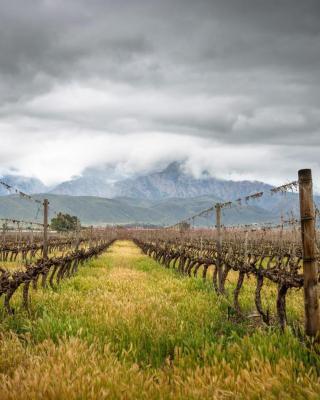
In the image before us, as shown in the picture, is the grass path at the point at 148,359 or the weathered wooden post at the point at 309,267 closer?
the grass path at the point at 148,359

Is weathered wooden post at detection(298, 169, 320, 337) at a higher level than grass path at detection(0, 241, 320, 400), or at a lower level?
higher

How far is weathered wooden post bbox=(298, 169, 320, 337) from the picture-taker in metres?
6.42

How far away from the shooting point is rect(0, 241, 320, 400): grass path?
15.2 ft

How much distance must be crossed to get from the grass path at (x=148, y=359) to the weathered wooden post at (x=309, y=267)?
0.42m

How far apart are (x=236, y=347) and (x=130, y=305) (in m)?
3.87

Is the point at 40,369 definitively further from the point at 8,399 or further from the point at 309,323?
the point at 309,323

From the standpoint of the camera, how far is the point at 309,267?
21.4ft

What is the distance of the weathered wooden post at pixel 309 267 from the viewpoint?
21.1 ft

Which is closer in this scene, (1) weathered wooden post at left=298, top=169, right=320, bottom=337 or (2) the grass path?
(2) the grass path

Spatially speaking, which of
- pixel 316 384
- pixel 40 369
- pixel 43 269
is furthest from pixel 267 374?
pixel 43 269

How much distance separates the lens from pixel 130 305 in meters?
9.56

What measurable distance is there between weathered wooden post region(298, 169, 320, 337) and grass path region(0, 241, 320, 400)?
0.42 m

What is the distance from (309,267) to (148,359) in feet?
9.29

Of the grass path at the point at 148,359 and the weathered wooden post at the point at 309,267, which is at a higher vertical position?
the weathered wooden post at the point at 309,267
